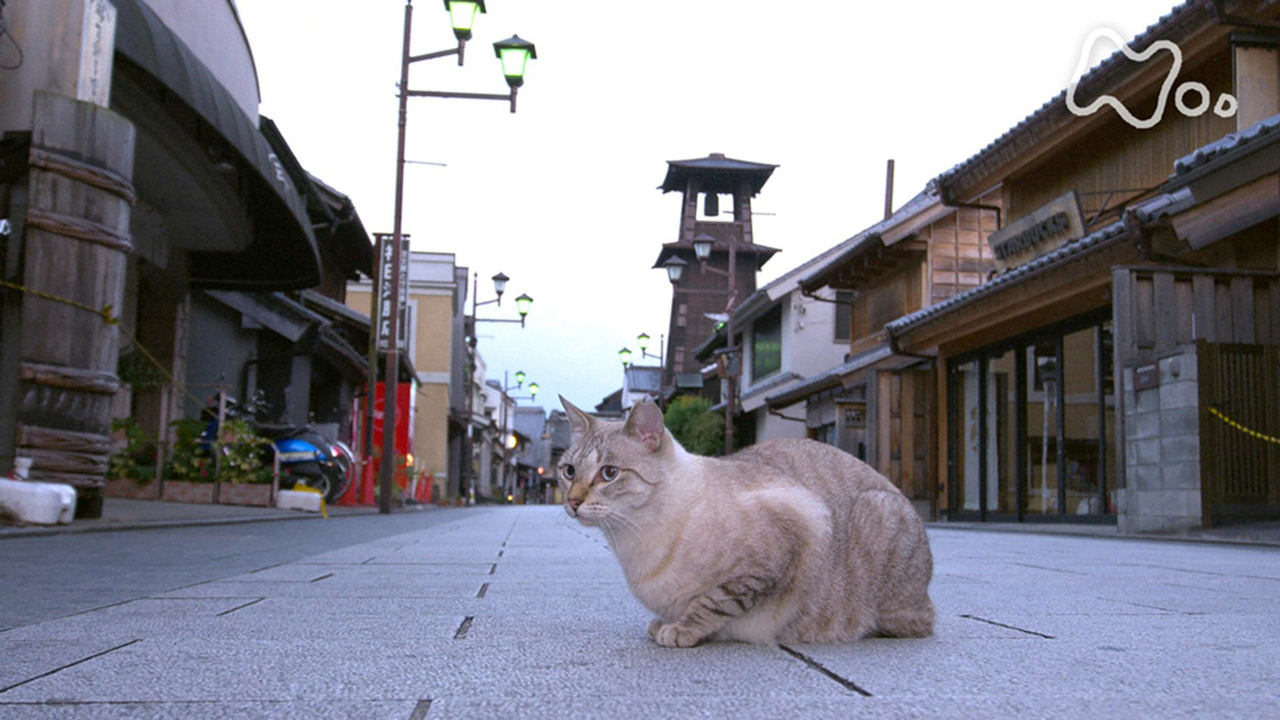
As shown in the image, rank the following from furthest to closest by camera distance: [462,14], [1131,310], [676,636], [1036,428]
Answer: [462,14] < [1036,428] < [1131,310] < [676,636]

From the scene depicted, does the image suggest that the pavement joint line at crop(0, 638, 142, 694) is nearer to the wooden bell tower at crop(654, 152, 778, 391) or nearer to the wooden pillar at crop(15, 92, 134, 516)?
the wooden pillar at crop(15, 92, 134, 516)

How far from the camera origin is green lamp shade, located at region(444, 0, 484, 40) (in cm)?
1552

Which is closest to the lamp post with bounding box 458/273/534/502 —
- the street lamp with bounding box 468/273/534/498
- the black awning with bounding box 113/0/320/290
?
the street lamp with bounding box 468/273/534/498

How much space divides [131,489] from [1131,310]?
11.3 metres

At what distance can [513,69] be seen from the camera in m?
15.8

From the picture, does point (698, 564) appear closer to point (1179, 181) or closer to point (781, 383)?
point (1179, 181)

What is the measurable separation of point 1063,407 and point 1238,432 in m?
4.43

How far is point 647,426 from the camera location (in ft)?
9.58

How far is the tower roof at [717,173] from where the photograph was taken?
45688 mm

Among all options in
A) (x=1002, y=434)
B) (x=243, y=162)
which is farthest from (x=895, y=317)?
(x=243, y=162)

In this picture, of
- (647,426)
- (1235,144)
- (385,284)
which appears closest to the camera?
(647,426)

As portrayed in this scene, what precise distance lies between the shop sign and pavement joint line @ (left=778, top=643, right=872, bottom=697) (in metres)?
12.5

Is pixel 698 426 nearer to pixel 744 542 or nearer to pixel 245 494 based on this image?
pixel 245 494

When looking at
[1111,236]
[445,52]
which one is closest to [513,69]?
[445,52]
